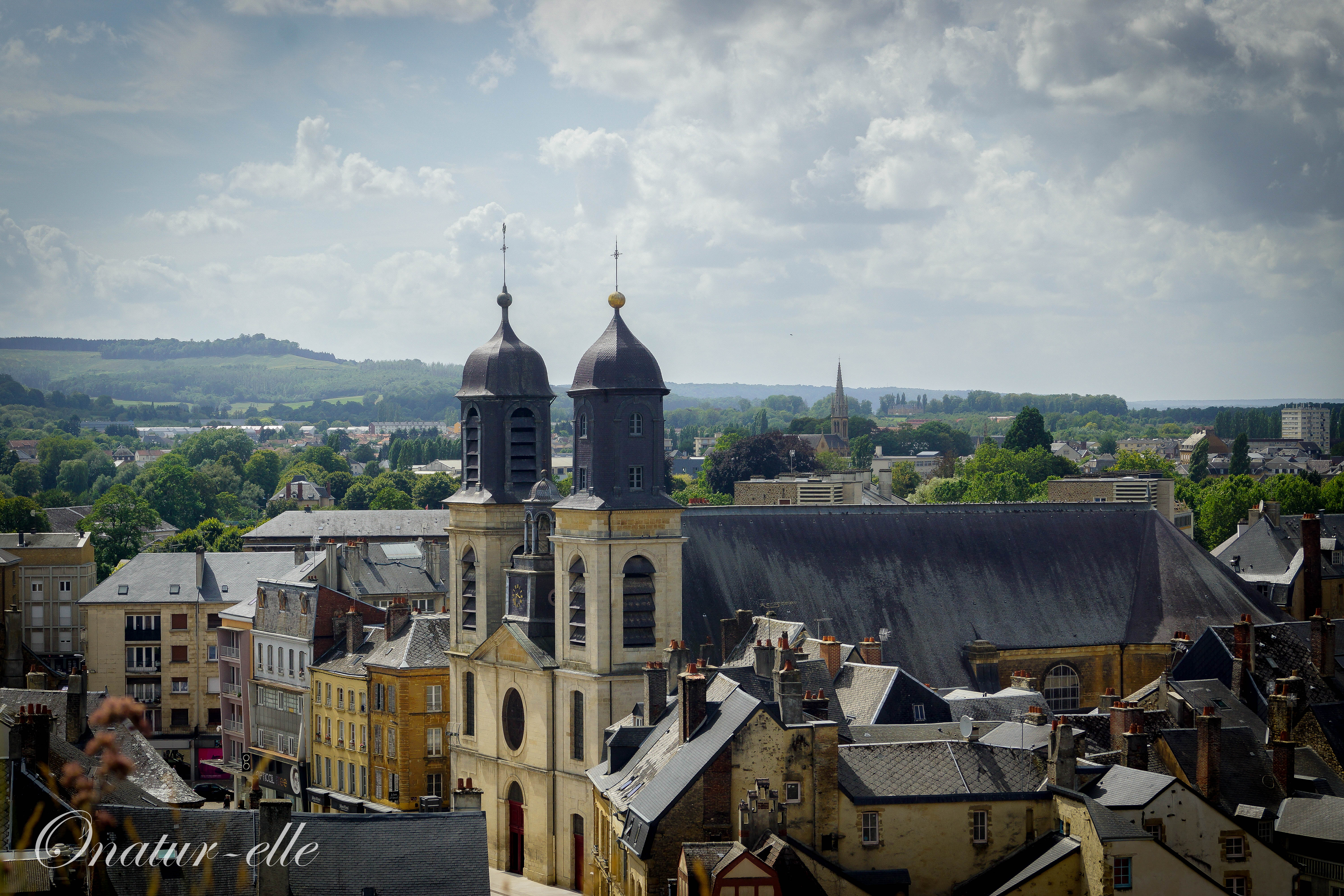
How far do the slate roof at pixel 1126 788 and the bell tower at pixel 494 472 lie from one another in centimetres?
2175

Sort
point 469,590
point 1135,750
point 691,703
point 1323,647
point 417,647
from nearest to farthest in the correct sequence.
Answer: point 691,703 → point 1135,750 → point 1323,647 → point 469,590 → point 417,647

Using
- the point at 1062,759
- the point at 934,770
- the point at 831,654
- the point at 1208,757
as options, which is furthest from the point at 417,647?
the point at 1208,757

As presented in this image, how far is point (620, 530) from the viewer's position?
152 ft

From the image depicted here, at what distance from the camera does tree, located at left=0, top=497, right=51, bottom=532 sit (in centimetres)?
12156

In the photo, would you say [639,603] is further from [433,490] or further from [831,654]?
[433,490]

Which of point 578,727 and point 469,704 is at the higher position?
point 578,727

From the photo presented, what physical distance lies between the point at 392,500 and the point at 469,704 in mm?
121240

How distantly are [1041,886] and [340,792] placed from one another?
3388 cm

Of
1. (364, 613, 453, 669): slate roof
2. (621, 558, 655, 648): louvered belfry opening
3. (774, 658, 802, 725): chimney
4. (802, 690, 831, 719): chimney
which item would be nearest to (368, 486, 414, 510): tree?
(364, 613, 453, 669): slate roof

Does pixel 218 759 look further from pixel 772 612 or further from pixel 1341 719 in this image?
pixel 1341 719

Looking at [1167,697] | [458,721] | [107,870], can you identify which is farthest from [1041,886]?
[458,721]

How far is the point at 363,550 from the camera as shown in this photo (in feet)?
277

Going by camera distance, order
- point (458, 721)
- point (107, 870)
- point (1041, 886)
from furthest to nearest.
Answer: point (458, 721) → point (1041, 886) → point (107, 870)

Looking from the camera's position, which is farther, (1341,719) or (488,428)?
(488,428)
